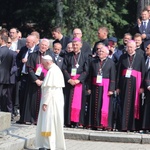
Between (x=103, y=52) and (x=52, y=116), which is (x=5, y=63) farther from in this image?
(x=52, y=116)

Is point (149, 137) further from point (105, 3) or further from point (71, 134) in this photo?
point (105, 3)

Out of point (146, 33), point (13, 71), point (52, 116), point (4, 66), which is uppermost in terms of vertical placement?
point (146, 33)

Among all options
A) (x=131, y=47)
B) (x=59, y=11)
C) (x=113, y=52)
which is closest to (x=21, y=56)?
(x=113, y=52)

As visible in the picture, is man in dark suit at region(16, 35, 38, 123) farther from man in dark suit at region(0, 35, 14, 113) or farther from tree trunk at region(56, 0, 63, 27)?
tree trunk at region(56, 0, 63, 27)

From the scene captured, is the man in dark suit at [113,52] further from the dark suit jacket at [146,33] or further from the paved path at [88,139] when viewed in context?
the paved path at [88,139]

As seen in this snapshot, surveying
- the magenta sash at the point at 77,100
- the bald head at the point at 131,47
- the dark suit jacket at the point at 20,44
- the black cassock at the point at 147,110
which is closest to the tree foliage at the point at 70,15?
the dark suit jacket at the point at 20,44

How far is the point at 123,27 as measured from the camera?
33.8 m

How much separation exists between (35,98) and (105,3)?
16145 millimetres

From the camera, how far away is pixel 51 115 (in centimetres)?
1289

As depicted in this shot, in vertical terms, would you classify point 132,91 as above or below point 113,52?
below

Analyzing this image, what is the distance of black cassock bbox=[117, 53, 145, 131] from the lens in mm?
15688

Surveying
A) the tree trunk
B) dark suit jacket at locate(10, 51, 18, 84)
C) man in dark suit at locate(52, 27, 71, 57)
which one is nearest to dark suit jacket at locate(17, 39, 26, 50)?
man in dark suit at locate(52, 27, 71, 57)

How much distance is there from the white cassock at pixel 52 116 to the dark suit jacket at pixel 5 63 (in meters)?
3.96

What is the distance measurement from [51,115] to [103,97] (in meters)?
3.05
